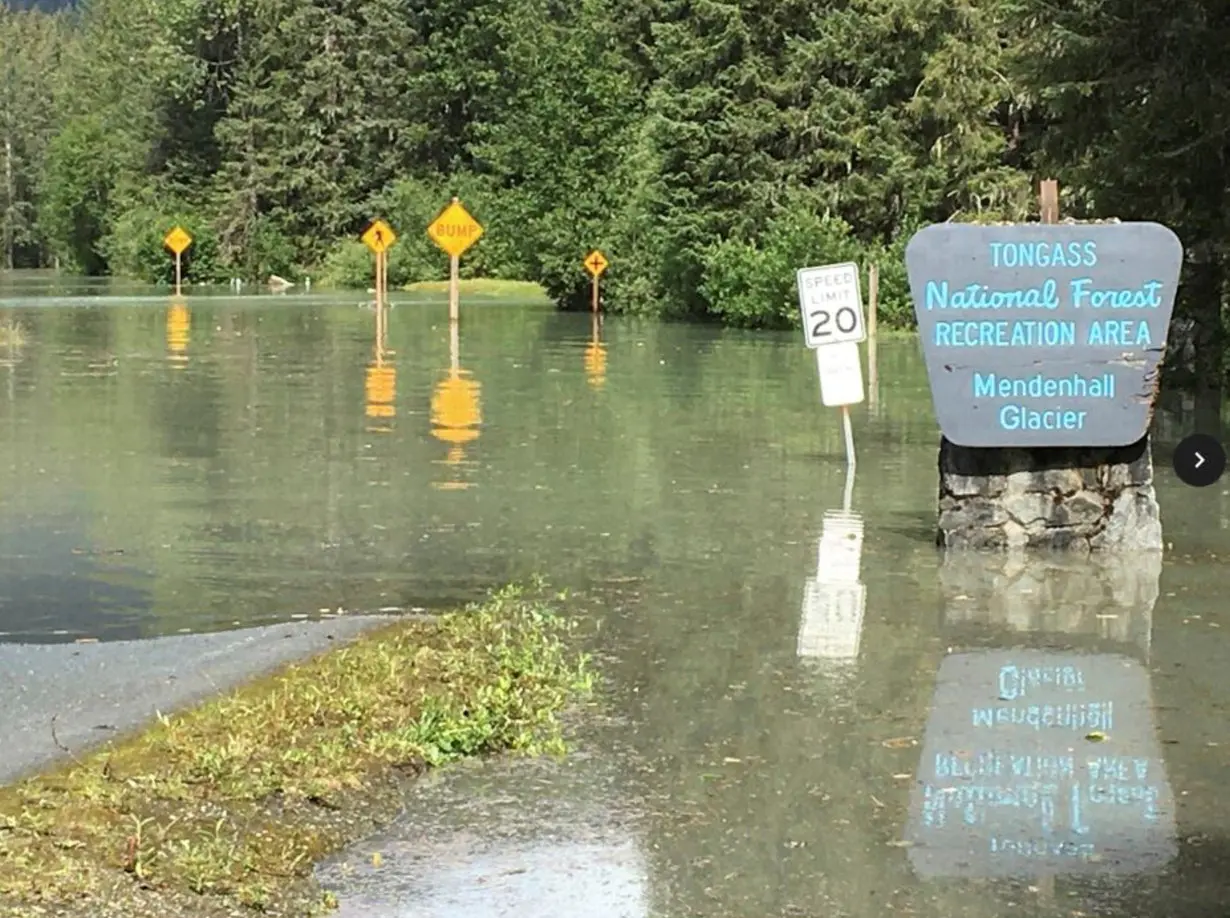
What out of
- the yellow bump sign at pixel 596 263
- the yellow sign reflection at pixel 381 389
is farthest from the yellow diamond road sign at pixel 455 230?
the yellow bump sign at pixel 596 263

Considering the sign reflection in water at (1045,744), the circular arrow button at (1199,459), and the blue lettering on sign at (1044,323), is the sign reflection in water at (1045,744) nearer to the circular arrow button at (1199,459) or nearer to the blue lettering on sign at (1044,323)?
the blue lettering on sign at (1044,323)

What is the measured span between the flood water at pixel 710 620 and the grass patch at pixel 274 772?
208 millimetres

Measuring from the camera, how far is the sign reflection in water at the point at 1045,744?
5.80 metres

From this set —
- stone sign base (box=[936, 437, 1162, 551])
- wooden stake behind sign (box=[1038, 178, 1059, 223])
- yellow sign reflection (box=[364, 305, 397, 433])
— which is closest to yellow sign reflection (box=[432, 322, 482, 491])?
yellow sign reflection (box=[364, 305, 397, 433])

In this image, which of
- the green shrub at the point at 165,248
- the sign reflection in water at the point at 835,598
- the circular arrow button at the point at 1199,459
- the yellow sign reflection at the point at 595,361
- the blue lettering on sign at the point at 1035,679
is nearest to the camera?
the blue lettering on sign at the point at 1035,679

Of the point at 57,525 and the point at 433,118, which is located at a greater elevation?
the point at 433,118

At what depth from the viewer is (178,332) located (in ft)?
124

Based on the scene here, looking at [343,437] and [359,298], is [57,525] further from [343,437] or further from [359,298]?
[359,298]

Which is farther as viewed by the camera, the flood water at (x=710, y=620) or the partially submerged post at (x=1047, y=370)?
the partially submerged post at (x=1047, y=370)

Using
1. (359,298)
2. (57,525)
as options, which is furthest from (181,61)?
(57,525)

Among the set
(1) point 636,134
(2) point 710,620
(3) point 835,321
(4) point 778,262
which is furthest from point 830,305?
(1) point 636,134

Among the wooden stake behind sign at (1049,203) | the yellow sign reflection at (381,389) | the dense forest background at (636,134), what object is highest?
the dense forest background at (636,134)

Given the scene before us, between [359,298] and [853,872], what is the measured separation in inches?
2355

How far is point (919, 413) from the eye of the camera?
20453mm
